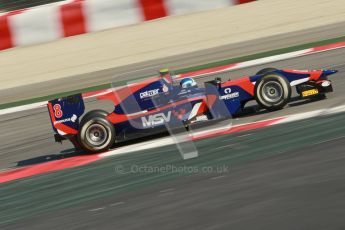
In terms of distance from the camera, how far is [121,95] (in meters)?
8.95

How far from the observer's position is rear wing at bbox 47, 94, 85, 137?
8906 millimetres

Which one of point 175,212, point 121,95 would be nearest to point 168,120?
point 121,95

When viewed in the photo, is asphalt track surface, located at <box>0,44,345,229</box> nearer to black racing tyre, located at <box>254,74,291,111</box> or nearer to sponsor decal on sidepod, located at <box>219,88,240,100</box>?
black racing tyre, located at <box>254,74,291,111</box>

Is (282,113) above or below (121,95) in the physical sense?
below

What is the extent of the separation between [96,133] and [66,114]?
0.48 meters

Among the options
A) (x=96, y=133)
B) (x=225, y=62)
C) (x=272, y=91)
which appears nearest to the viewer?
(x=96, y=133)

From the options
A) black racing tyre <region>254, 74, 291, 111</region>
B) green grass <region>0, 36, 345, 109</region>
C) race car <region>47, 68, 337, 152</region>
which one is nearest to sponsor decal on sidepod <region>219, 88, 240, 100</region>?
race car <region>47, 68, 337, 152</region>

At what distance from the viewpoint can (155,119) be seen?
8766mm

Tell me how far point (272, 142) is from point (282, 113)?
1444 millimetres

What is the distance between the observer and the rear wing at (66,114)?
8906mm

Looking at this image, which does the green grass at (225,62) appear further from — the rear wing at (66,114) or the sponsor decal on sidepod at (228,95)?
the sponsor decal on sidepod at (228,95)

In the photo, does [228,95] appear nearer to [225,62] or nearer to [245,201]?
[245,201]

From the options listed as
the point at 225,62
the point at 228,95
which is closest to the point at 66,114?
the point at 228,95

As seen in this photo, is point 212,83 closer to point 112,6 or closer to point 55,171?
point 55,171
